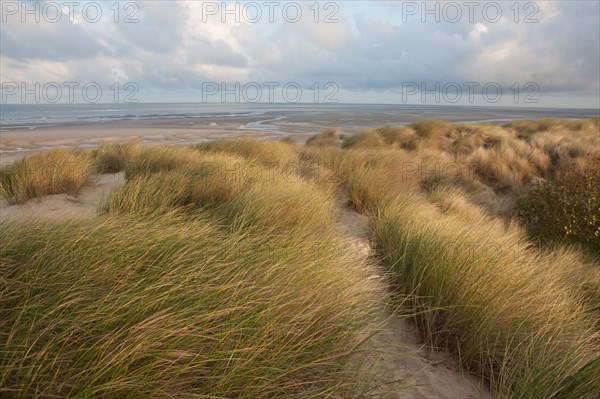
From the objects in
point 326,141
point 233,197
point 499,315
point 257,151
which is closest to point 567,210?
point 499,315

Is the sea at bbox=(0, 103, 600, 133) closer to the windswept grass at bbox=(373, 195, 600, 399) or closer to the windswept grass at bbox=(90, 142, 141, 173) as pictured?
the windswept grass at bbox=(90, 142, 141, 173)

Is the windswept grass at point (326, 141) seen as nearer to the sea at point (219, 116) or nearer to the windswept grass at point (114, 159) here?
the sea at point (219, 116)

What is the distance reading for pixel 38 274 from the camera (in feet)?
5.86

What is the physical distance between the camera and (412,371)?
6.83 ft

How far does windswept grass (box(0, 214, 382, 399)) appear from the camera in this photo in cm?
134

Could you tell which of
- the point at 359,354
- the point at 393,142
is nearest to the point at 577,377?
the point at 359,354

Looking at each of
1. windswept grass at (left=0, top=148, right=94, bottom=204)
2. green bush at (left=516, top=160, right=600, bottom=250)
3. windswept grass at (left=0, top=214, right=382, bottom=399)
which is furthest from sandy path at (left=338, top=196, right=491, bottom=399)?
windswept grass at (left=0, top=148, right=94, bottom=204)

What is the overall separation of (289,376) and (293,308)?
352 mm

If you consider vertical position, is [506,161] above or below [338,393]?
above

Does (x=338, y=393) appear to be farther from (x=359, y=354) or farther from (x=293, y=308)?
(x=293, y=308)

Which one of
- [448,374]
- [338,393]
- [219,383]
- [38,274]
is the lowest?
[448,374]

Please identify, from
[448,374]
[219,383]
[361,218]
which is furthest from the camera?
[361,218]

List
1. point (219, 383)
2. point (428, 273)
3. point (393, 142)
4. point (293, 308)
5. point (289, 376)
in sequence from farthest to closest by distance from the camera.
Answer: point (393, 142) < point (428, 273) < point (293, 308) < point (289, 376) < point (219, 383)

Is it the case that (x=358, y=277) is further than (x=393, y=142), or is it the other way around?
(x=393, y=142)
